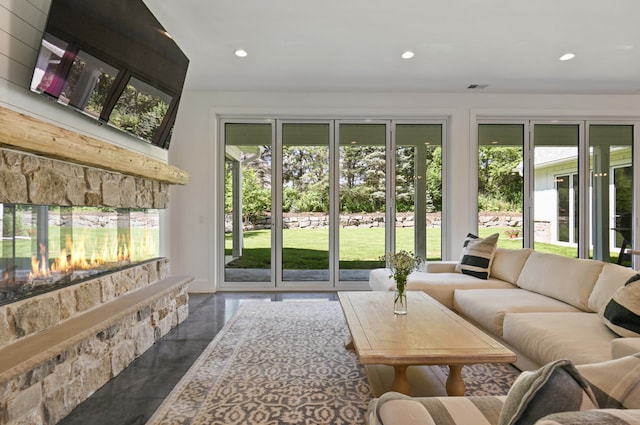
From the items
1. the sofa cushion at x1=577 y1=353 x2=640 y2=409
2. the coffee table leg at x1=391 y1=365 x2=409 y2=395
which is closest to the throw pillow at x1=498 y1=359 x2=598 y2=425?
the sofa cushion at x1=577 y1=353 x2=640 y2=409

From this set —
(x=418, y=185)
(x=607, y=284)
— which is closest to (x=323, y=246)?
(x=418, y=185)

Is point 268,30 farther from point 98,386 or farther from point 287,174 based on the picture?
point 98,386

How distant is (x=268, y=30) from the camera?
3.32 meters

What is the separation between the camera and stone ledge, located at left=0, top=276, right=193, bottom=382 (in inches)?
60.6

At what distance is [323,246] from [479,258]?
7.34 feet

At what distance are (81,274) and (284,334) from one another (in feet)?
5.78

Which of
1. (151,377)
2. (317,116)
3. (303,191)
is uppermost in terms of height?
(317,116)

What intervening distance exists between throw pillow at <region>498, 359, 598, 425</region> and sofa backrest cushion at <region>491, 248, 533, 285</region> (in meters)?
3.12

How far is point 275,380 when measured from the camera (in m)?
2.39

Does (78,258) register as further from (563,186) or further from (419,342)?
(563,186)

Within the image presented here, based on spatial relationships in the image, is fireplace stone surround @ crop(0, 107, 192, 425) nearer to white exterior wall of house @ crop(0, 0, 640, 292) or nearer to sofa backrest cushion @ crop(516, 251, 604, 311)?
white exterior wall of house @ crop(0, 0, 640, 292)

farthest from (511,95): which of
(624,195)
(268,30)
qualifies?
(268,30)

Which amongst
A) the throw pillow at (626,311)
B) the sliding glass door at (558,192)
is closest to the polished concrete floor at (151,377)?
the throw pillow at (626,311)

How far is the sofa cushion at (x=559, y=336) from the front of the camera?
6.25ft
